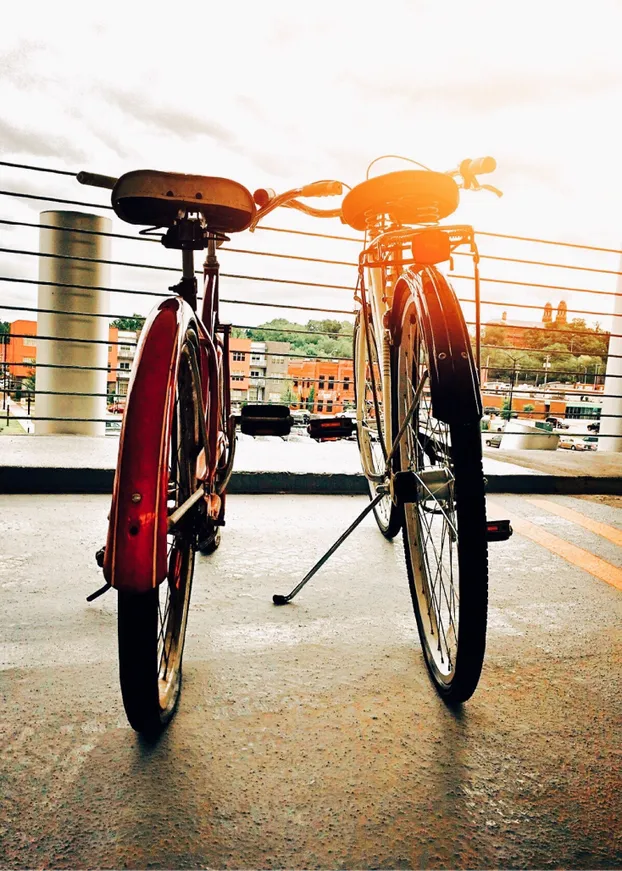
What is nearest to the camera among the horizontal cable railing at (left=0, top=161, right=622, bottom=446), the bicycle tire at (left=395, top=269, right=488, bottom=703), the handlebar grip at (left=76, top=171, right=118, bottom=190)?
the bicycle tire at (left=395, top=269, right=488, bottom=703)

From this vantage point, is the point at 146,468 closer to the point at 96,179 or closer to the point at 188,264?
the point at 188,264

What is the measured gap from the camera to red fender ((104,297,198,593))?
0.81 metres

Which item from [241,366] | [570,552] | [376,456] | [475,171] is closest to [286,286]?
[241,366]

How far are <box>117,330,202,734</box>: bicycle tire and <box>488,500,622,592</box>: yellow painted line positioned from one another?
4.59ft

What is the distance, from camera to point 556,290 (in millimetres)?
4801

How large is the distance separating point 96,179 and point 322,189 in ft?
2.06

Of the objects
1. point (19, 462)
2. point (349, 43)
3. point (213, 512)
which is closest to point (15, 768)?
point (213, 512)

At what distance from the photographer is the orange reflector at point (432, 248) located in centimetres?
119

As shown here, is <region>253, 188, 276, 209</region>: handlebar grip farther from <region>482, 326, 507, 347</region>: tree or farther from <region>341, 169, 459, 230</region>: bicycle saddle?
<region>482, 326, 507, 347</region>: tree

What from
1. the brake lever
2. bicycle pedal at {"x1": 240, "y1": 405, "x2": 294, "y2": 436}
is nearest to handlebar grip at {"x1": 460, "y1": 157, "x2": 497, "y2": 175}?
the brake lever

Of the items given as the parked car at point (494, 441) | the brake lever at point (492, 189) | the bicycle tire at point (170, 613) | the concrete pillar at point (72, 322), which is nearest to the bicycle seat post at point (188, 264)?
the bicycle tire at point (170, 613)

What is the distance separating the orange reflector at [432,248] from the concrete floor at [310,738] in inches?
34.1

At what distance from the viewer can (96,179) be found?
152 cm

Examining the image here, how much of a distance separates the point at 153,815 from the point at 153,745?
0.16 meters
